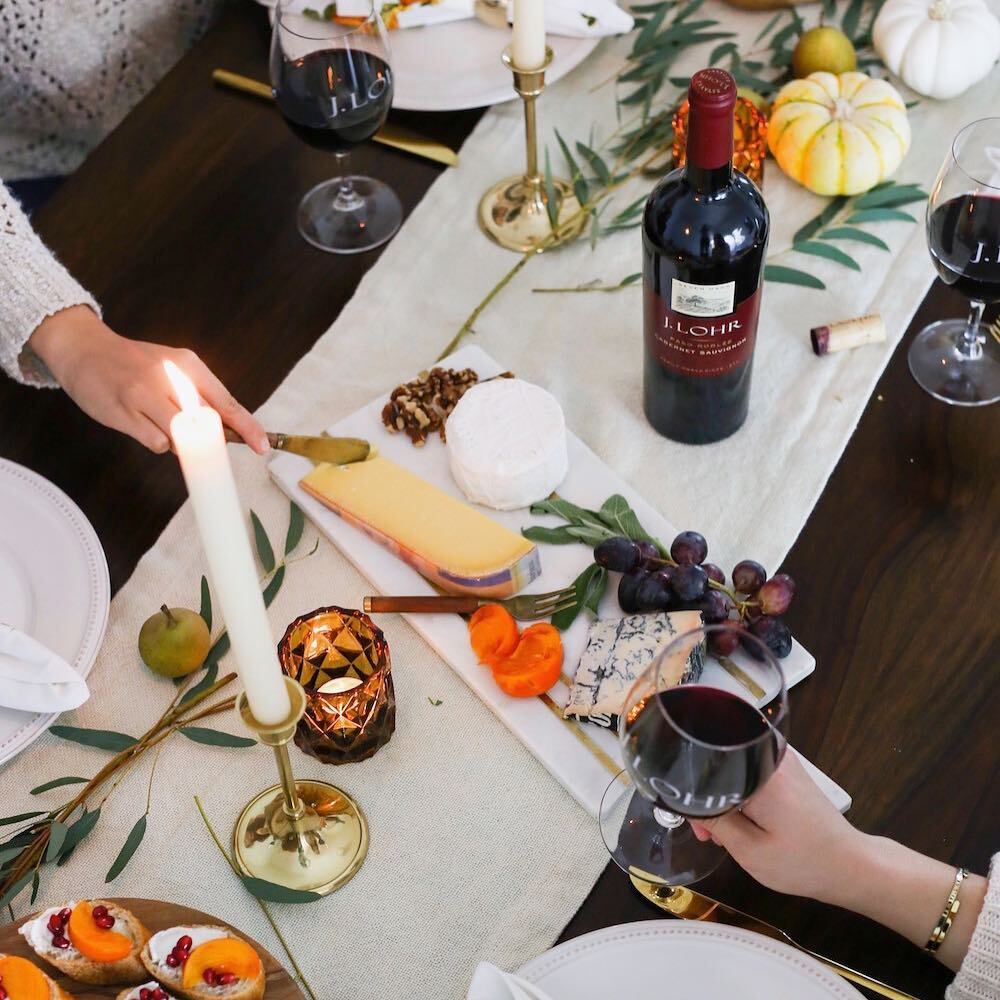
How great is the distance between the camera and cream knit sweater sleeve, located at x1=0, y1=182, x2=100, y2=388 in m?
1.19

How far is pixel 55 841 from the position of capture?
0.93 metres

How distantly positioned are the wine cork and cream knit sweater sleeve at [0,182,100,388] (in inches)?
29.7

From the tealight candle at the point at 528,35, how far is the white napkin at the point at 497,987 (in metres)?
0.90

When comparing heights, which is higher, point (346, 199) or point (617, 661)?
point (346, 199)

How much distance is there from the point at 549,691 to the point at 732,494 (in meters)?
0.29

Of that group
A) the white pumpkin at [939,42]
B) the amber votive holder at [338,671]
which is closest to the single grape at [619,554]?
the amber votive holder at [338,671]

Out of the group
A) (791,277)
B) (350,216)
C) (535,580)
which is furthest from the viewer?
(350,216)

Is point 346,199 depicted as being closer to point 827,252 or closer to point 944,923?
point 827,252

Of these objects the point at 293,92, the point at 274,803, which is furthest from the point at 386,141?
the point at 274,803

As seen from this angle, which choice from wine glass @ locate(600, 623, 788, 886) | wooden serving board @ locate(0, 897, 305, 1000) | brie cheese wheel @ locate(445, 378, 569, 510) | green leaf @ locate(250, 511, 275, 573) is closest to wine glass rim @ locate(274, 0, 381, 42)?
brie cheese wheel @ locate(445, 378, 569, 510)

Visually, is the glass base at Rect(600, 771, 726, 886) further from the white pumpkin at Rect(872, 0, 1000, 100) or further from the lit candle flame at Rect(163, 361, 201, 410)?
the white pumpkin at Rect(872, 0, 1000, 100)

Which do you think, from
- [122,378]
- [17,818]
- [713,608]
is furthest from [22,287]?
[713,608]

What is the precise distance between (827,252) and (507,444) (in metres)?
0.46

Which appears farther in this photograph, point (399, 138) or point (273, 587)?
point (399, 138)
